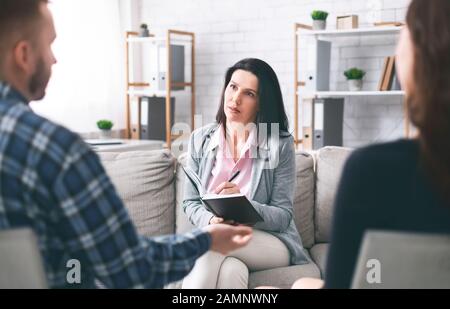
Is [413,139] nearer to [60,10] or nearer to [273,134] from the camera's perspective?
[273,134]

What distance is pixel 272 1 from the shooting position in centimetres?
470

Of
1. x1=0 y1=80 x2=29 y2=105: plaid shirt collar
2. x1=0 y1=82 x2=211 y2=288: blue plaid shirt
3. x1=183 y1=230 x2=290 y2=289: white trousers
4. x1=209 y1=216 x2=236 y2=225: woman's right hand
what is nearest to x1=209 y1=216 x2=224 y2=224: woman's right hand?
x1=209 y1=216 x2=236 y2=225: woman's right hand

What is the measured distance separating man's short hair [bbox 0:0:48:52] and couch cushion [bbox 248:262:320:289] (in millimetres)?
1425

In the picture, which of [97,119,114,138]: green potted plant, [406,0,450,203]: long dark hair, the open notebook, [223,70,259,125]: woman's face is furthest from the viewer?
[97,119,114,138]: green potted plant

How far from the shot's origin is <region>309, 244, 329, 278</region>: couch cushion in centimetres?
241

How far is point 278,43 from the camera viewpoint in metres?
4.69

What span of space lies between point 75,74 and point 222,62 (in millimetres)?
1129

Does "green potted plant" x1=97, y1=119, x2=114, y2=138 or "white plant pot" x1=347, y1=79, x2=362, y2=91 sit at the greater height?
"white plant pot" x1=347, y1=79, x2=362, y2=91

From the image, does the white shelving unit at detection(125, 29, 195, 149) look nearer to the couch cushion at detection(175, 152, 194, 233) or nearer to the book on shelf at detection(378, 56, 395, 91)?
the book on shelf at detection(378, 56, 395, 91)

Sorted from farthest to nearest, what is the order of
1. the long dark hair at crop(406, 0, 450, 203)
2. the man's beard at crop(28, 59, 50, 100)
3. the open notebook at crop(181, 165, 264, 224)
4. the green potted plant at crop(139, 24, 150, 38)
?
the green potted plant at crop(139, 24, 150, 38) → the open notebook at crop(181, 165, 264, 224) → the man's beard at crop(28, 59, 50, 100) → the long dark hair at crop(406, 0, 450, 203)

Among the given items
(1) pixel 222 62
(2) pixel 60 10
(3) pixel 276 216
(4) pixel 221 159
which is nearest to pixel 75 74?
(2) pixel 60 10

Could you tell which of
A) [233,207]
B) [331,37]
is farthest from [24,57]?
[331,37]

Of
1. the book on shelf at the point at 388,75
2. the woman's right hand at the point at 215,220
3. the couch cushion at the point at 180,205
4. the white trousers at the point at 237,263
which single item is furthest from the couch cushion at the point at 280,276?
the book on shelf at the point at 388,75

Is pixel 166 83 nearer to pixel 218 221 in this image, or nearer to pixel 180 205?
pixel 180 205
